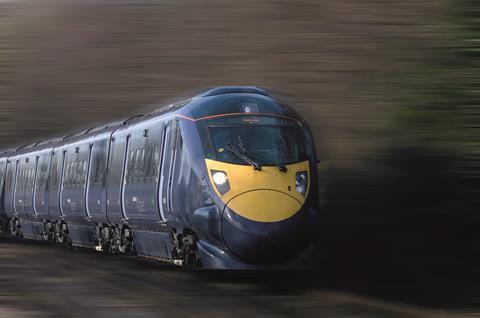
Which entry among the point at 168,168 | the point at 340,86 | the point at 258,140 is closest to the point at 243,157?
the point at 258,140

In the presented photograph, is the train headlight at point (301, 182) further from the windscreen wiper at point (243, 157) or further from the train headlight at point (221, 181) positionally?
the train headlight at point (221, 181)

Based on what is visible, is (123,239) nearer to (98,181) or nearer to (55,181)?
(98,181)

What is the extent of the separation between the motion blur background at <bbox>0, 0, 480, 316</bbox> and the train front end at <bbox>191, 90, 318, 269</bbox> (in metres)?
1.72

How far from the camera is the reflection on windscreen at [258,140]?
14.3 metres

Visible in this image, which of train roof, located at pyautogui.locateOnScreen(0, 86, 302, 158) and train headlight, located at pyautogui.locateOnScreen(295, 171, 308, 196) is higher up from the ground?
train roof, located at pyautogui.locateOnScreen(0, 86, 302, 158)

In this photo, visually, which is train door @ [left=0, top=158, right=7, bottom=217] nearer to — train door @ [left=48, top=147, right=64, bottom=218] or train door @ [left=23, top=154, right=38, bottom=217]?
train door @ [left=23, top=154, right=38, bottom=217]

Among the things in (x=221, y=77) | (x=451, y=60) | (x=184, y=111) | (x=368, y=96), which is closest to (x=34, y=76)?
(x=221, y=77)

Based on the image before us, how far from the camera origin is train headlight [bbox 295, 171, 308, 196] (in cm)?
1424

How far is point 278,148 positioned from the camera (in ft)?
47.6

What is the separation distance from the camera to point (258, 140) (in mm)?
14453

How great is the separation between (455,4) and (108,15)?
43.9 m

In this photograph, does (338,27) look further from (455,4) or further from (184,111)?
(455,4)

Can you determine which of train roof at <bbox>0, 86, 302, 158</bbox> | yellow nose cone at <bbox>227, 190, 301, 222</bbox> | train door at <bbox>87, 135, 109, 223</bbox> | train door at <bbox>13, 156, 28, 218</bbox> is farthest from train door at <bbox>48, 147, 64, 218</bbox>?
yellow nose cone at <bbox>227, 190, 301, 222</bbox>

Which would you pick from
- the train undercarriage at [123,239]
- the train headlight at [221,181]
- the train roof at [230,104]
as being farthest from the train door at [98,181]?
the train headlight at [221,181]
